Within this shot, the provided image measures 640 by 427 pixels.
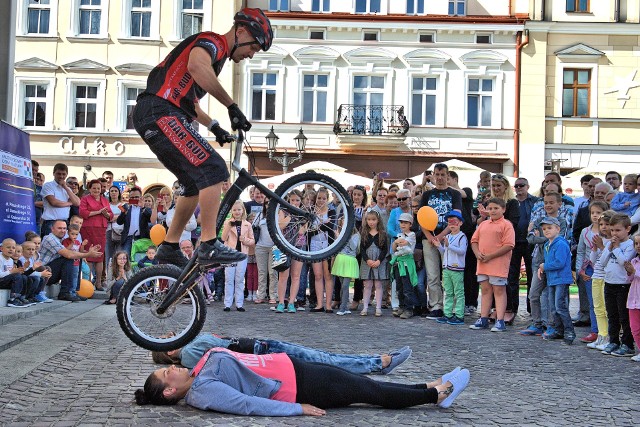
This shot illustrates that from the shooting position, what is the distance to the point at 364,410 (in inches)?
244

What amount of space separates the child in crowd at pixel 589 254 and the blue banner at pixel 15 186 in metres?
7.95

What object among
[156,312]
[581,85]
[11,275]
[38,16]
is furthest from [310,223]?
[38,16]

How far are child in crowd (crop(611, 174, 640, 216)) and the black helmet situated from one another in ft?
22.3

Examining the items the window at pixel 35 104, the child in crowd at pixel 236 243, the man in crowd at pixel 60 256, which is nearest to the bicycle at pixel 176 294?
the child in crowd at pixel 236 243

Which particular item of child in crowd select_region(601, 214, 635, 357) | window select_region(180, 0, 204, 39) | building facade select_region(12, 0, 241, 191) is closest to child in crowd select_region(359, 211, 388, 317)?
child in crowd select_region(601, 214, 635, 357)

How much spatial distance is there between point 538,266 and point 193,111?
6.54m

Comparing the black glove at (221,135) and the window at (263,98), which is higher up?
the window at (263,98)

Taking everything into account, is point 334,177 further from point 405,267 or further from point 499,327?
point 499,327

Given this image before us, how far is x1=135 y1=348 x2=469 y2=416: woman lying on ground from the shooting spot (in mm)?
5801

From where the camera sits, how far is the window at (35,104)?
1235 inches

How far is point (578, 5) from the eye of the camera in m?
31.5

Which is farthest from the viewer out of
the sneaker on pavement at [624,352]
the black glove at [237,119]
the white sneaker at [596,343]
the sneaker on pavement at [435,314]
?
the sneaker on pavement at [435,314]

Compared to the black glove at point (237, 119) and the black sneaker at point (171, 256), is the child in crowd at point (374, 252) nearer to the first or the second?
the black sneaker at point (171, 256)

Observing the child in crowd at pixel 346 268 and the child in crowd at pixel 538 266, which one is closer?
the child in crowd at pixel 538 266
